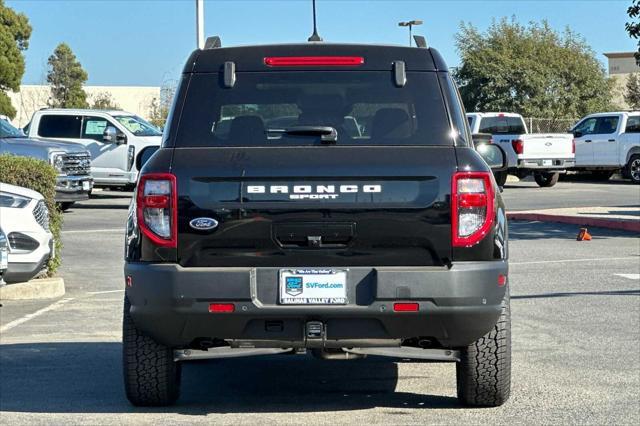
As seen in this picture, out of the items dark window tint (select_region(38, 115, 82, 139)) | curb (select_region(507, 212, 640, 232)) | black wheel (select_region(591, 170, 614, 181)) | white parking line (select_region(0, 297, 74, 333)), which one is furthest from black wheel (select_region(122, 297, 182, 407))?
black wheel (select_region(591, 170, 614, 181))

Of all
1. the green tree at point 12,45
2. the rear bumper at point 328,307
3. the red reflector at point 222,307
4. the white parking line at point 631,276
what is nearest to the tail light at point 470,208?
the rear bumper at point 328,307

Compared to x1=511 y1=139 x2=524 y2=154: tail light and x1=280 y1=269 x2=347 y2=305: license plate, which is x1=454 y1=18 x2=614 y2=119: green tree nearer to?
x1=511 y1=139 x2=524 y2=154: tail light

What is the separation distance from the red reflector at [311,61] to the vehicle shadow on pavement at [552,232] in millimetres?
12739

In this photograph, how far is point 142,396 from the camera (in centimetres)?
727

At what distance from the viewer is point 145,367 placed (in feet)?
23.4

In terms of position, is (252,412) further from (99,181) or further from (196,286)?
(99,181)

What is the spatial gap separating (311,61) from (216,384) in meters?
2.46

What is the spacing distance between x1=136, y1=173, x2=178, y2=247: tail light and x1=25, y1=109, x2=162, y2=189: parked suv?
20.8 m

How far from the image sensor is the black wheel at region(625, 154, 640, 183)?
34.6m

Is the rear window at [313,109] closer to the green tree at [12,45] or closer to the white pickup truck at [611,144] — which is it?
the white pickup truck at [611,144]

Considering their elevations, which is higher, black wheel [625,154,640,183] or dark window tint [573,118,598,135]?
dark window tint [573,118,598,135]

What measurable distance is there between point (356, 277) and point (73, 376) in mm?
2940

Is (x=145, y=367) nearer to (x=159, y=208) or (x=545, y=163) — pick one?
(x=159, y=208)

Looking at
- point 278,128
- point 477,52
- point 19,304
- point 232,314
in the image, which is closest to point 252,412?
point 232,314
